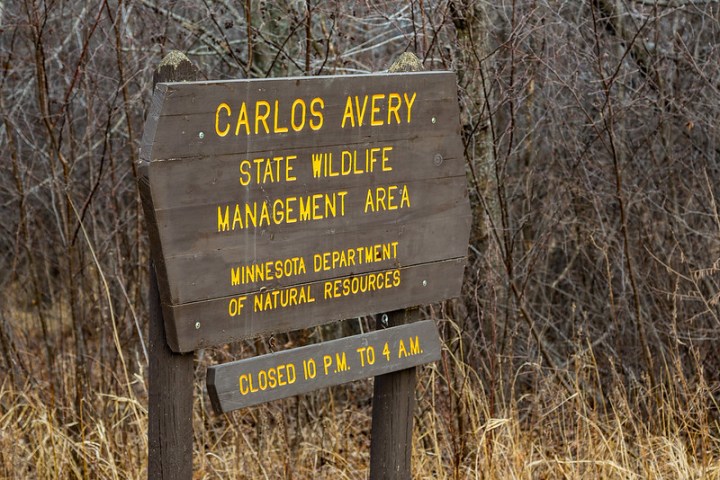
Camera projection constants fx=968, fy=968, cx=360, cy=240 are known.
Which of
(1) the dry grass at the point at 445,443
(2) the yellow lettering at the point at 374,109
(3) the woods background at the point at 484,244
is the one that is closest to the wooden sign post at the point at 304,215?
(2) the yellow lettering at the point at 374,109

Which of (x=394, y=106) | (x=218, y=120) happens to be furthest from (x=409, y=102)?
(x=218, y=120)

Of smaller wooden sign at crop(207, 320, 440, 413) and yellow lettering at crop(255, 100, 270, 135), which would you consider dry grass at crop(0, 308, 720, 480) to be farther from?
yellow lettering at crop(255, 100, 270, 135)

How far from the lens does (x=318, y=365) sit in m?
2.83

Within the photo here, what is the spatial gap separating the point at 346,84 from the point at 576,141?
11.2ft

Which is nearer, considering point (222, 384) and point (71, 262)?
point (222, 384)

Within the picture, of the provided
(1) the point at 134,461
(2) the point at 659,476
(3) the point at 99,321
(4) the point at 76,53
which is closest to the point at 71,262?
(3) the point at 99,321

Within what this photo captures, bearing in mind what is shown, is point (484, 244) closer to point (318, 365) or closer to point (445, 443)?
point (445, 443)

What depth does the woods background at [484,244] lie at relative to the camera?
4.27 metres

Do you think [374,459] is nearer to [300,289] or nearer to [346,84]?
[300,289]

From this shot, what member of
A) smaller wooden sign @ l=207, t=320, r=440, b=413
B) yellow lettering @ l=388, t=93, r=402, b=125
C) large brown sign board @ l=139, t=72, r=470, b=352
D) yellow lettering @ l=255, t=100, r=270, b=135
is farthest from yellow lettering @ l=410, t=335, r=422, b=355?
yellow lettering @ l=255, t=100, r=270, b=135

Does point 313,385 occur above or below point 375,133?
below

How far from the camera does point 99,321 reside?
538 centimetres

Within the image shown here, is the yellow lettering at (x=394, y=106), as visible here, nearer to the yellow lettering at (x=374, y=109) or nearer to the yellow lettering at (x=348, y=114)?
the yellow lettering at (x=374, y=109)

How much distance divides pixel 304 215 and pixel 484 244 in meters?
2.71
